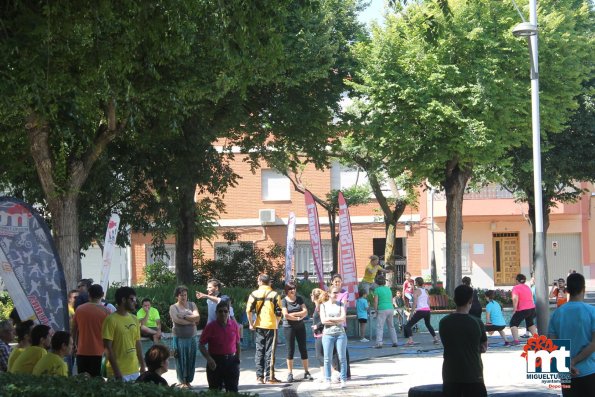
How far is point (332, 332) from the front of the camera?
15.5 m

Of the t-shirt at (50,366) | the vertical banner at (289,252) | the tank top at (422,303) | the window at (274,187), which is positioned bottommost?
the t-shirt at (50,366)

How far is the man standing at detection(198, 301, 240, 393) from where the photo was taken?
12.5 metres

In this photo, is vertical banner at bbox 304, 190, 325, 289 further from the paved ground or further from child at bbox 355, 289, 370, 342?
the paved ground

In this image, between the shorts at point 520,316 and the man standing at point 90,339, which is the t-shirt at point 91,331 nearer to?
the man standing at point 90,339

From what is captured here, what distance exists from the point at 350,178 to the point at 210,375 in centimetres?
3666

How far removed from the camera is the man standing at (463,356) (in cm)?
884

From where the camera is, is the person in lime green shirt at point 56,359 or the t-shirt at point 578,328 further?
the person in lime green shirt at point 56,359

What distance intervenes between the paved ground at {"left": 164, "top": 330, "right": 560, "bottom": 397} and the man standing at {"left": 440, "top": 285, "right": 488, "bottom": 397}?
4329mm

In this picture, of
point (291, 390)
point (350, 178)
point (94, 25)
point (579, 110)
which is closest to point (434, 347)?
point (291, 390)

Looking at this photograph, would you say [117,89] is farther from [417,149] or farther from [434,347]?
[417,149]

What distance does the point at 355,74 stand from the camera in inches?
1183

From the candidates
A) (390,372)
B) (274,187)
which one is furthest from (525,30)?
(274,187)
